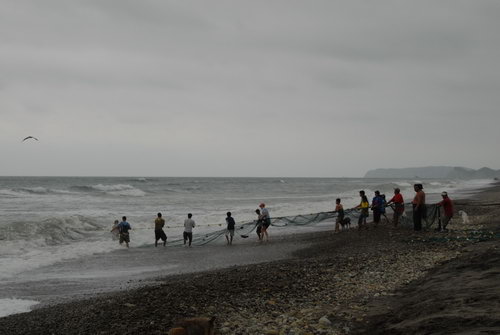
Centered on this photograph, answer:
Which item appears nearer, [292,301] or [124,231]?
[292,301]

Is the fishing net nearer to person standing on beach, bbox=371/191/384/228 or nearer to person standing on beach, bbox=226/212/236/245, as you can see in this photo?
person standing on beach, bbox=226/212/236/245

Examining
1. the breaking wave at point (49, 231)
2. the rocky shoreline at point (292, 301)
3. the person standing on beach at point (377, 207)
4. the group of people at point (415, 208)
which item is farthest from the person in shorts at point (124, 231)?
the person standing on beach at point (377, 207)

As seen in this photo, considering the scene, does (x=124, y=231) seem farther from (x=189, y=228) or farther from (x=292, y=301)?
(x=292, y=301)

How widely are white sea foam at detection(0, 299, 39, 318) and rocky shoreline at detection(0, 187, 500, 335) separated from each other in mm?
666

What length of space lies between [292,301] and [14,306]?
19.0 ft

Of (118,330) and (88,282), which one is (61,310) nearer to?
(118,330)

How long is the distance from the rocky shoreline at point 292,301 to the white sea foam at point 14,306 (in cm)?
67

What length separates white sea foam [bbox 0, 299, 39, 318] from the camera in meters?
9.15

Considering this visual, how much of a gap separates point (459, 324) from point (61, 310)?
6719 millimetres

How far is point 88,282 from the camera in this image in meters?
11.9

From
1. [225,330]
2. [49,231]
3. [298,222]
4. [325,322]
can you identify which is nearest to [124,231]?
[49,231]

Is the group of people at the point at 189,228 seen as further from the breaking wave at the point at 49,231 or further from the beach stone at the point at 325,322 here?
the beach stone at the point at 325,322

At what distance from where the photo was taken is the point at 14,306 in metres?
9.56

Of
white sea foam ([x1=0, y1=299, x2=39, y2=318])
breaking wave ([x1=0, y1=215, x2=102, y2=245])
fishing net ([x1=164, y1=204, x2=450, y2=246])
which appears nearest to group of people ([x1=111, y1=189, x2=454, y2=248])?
fishing net ([x1=164, y1=204, x2=450, y2=246])
